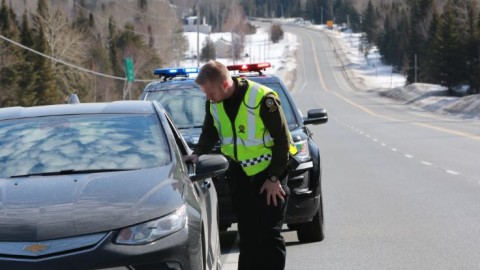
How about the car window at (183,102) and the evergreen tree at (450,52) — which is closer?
the car window at (183,102)

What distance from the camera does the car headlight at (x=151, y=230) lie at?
507 cm

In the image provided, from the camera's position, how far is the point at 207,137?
7312 millimetres

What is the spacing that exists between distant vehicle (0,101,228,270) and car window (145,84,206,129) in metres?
3.90

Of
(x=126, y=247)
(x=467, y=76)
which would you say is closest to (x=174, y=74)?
(x=126, y=247)

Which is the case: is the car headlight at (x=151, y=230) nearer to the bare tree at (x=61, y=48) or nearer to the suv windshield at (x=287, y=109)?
the suv windshield at (x=287, y=109)

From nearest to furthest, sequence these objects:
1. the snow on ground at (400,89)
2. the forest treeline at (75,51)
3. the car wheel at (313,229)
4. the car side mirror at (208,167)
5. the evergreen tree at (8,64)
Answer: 1. the car side mirror at (208,167)
2. the car wheel at (313,229)
3. the snow on ground at (400,89)
4. the evergreen tree at (8,64)
5. the forest treeline at (75,51)

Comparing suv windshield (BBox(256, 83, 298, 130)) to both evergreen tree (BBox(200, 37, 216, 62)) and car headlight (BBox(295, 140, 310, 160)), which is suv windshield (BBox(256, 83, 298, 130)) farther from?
evergreen tree (BBox(200, 37, 216, 62))

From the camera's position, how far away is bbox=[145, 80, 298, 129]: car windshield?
11.1 m

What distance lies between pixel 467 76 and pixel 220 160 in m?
83.3

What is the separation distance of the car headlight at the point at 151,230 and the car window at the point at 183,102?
572cm

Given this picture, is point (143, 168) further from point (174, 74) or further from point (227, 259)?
point (174, 74)

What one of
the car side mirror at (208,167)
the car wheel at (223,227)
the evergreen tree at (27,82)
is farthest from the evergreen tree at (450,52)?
the car side mirror at (208,167)

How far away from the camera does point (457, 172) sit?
1836 centimetres

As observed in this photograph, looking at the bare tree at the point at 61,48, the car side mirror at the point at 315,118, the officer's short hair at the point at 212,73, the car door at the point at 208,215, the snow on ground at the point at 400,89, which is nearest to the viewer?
the car door at the point at 208,215
